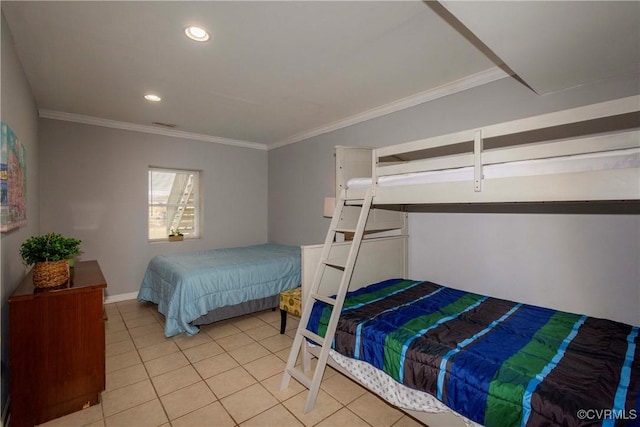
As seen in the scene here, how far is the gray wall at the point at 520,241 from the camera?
2.02 m

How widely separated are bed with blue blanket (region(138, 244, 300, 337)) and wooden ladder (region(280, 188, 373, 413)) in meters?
1.27

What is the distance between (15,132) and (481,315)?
3564mm

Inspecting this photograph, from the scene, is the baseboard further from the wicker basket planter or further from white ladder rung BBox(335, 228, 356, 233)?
white ladder rung BBox(335, 228, 356, 233)

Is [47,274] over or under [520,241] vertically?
under

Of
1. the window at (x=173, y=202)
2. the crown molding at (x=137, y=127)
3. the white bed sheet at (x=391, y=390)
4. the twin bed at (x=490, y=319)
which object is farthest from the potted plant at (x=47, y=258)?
the window at (x=173, y=202)

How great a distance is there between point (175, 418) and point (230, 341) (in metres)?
1.08

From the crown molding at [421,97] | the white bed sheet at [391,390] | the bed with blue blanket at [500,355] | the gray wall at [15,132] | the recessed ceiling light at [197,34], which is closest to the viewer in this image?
the bed with blue blanket at [500,355]

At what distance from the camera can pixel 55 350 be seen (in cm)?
186

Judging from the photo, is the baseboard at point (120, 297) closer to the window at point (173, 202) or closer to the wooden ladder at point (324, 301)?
the window at point (173, 202)

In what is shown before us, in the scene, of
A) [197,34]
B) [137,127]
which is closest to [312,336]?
[197,34]

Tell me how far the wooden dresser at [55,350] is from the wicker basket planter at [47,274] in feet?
0.13

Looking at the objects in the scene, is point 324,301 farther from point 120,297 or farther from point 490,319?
point 120,297

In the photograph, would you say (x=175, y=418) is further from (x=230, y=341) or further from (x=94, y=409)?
(x=230, y=341)

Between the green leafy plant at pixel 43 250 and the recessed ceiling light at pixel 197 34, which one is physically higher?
the recessed ceiling light at pixel 197 34
